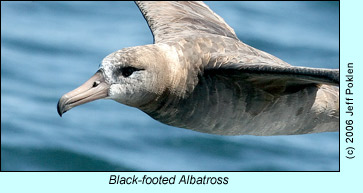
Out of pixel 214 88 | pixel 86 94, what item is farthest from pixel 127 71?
pixel 214 88

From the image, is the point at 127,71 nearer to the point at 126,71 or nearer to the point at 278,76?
the point at 126,71

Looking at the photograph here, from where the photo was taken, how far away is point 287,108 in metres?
→ 9.79

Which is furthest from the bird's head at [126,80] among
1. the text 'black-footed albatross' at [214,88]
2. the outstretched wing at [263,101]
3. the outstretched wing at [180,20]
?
the outstretched wing at [180,20]

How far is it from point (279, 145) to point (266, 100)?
7.44 metres

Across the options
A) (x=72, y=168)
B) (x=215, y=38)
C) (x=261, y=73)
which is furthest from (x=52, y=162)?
(x=261, y=73)

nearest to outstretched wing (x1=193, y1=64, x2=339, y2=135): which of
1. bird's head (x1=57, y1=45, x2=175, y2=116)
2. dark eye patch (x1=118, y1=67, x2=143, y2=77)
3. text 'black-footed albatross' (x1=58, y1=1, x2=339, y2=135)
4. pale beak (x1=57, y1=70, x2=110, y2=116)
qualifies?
text 'black-footed albatross' (x1=58, y1=1, x2=339, y2=135)

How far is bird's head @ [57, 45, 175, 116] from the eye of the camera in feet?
28.8

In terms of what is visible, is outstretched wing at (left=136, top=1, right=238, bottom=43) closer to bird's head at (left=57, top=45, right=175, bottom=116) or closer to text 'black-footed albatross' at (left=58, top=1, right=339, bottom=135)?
text 'black-footed albatross' at (left=58, top=1, right=339, bottom=135)

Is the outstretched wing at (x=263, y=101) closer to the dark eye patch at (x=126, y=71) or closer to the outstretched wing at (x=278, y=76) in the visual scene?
the outstretched wing at (x=278, y=76)

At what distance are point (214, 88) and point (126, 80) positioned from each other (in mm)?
1086

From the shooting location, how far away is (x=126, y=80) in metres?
8.95

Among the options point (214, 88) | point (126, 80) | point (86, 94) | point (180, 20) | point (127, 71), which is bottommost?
point (86, 94)

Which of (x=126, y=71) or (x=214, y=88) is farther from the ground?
(x=214, y=88)
